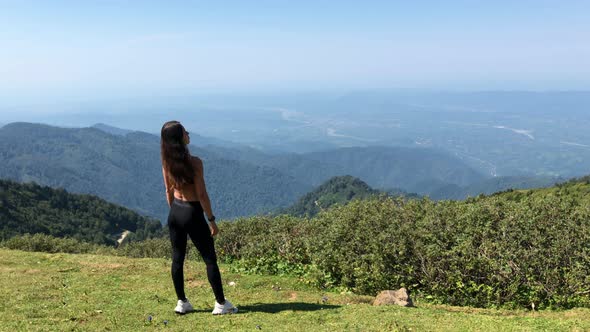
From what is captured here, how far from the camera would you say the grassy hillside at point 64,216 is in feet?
322

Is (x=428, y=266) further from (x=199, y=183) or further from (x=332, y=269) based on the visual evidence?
(x=199, y=183)

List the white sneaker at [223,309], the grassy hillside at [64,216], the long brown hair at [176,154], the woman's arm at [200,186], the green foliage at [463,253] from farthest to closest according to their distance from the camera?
1. the grassy hillside at [64,216]
2. the green foliage at [463,253]
3. the white sneaker at [223,309]
4. the woman's arm at [200,186]
5. the long brown hair at [176,154]

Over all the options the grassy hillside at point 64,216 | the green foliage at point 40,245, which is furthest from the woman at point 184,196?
the grassy hillside at point 64,216

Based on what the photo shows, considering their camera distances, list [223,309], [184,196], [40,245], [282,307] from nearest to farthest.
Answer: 1. [184,196]
2. [223,309]
3. [282,307]
4. [40,245]

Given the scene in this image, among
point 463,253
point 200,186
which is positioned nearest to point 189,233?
point 200,186

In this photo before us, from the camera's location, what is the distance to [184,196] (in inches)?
277

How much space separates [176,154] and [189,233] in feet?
4.48

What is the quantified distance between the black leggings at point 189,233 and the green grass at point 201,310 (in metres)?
0.81

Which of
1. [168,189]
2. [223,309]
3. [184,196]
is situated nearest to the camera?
[184,196]

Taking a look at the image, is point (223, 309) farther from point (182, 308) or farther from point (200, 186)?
point (200, 186)

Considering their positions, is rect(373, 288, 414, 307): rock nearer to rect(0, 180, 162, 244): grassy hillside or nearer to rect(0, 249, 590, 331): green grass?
rect(0, 249, 590, 331): green grass

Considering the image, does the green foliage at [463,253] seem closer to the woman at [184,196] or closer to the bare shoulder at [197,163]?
the woman at [184,196]

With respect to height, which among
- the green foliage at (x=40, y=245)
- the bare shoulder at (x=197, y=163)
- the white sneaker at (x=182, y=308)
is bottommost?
the green foliage at (x=40, y=245)

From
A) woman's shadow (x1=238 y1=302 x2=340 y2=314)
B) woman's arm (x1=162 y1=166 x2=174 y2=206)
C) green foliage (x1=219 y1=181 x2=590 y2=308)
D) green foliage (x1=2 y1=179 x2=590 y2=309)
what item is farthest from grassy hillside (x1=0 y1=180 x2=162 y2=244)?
woman's arm (x1=162 y1=166 x2=174 y2=206)
